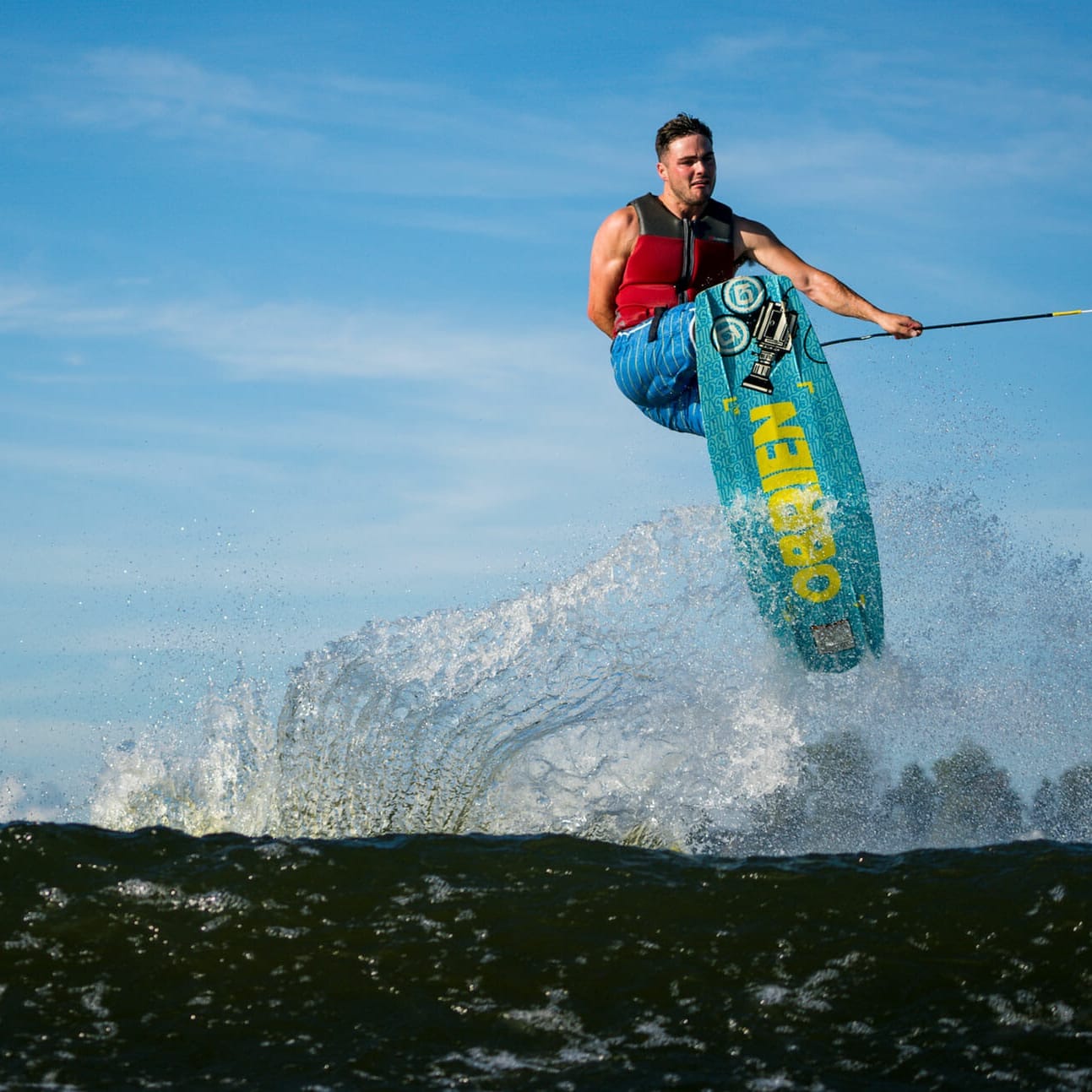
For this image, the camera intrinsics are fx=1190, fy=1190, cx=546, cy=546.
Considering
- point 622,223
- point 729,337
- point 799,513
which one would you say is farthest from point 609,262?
point 799,513

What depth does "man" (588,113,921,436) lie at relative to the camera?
22.8 ft

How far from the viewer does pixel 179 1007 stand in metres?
3.60

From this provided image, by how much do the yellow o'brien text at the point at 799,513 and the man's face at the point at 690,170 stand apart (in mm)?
1465

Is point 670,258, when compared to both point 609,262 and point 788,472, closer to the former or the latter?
point 609,262

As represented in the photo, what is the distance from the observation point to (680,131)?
7004 millimetres

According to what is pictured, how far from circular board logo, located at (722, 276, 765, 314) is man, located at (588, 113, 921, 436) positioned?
23 cm

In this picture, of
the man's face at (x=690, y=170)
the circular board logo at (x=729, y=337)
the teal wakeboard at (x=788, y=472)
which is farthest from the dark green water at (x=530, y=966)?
the man's face at (x=690, y=170)

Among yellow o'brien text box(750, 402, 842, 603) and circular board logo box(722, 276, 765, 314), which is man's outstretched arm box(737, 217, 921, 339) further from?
yellow o'brien text box(750, 402, 842, 603)

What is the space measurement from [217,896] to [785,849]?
11.9 ft

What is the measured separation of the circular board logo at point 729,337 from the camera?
690 centimetres

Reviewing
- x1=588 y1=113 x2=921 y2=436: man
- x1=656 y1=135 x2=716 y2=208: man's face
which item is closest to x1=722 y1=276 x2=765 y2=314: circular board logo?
x1=588 y1=113 x2=921 y2=436: man

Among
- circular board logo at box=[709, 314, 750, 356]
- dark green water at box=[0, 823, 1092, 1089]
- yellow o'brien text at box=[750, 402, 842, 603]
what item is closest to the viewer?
dark green water at box=[0, 823, 1092, 1089]

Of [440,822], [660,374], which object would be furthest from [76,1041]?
[660,374]

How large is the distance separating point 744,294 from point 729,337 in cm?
28
